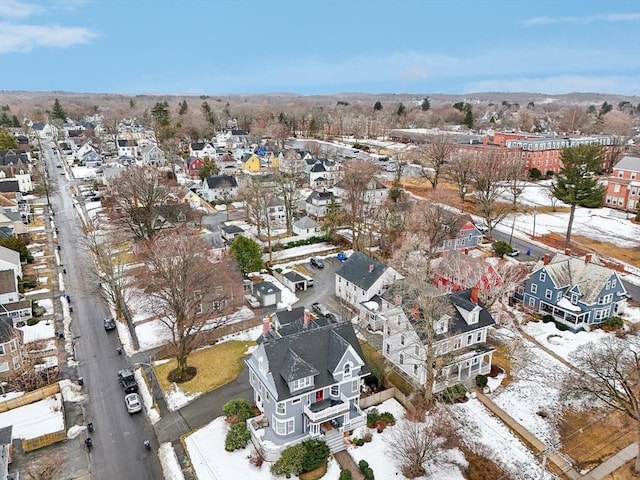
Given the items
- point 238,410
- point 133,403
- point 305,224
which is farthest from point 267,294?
point 305,224

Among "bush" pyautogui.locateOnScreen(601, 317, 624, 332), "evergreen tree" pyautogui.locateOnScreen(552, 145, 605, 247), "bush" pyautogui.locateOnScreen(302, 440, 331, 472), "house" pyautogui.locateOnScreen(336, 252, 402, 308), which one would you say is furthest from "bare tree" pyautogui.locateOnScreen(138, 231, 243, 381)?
"evergreen tree" pyautogui.locateOnScreen(552, 145, 605, 247)

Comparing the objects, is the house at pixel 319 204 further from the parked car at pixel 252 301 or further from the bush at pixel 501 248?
the parked car at pixel 252 301

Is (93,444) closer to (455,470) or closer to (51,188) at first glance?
(455,470)

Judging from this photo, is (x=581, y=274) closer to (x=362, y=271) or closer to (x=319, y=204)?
(x=362, y=271)

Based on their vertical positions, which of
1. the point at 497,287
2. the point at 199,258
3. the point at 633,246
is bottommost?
the point at 633,246

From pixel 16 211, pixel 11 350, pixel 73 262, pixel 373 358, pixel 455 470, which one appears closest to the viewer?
pixel 455 470

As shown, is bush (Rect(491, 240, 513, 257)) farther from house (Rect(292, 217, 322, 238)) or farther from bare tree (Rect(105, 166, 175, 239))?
bare tree (Rect(105, 166, 175, 239))

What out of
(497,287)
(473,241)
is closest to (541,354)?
(497,287)
